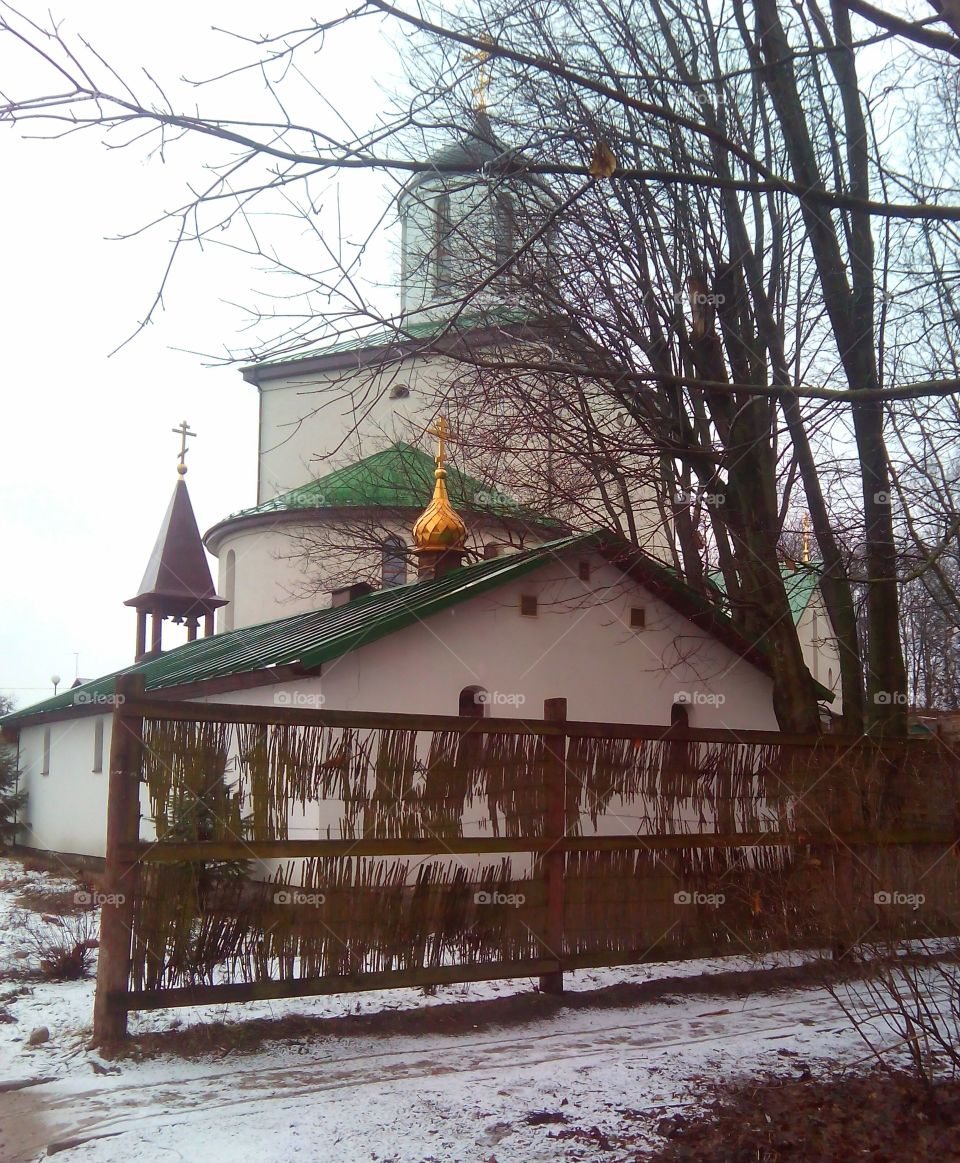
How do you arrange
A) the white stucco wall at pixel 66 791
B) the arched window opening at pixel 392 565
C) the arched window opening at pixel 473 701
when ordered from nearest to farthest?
the arched window opening at pixel 473 701, the white stucco wall at pixel 66 791, the arched window opening at pixel 392 565

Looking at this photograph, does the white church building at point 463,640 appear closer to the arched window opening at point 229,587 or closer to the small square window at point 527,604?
the small square window at point 527,604

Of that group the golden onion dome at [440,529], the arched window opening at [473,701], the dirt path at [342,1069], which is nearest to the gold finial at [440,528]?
the golden onion dome at [440,529]

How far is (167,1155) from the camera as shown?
195 inches

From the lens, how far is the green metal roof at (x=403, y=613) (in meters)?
11.8

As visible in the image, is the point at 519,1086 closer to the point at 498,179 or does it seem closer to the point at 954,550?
the point at 498,179

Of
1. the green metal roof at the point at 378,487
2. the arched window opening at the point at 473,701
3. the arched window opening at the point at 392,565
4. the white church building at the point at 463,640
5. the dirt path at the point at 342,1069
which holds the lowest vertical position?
the dirt path at the point at 342,1069

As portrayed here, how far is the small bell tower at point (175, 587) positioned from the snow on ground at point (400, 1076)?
19.8 meters

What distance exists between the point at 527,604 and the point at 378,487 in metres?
11.9

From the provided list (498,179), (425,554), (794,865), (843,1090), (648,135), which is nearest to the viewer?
(843,1090)

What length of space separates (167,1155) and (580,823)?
3.99 meters

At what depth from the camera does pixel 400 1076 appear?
6.14 m

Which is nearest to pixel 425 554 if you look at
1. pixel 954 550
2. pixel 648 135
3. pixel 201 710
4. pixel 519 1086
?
pixel 648 135

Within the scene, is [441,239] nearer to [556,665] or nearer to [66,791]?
[556,665]

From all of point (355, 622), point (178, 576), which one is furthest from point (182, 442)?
point (355, 622)
